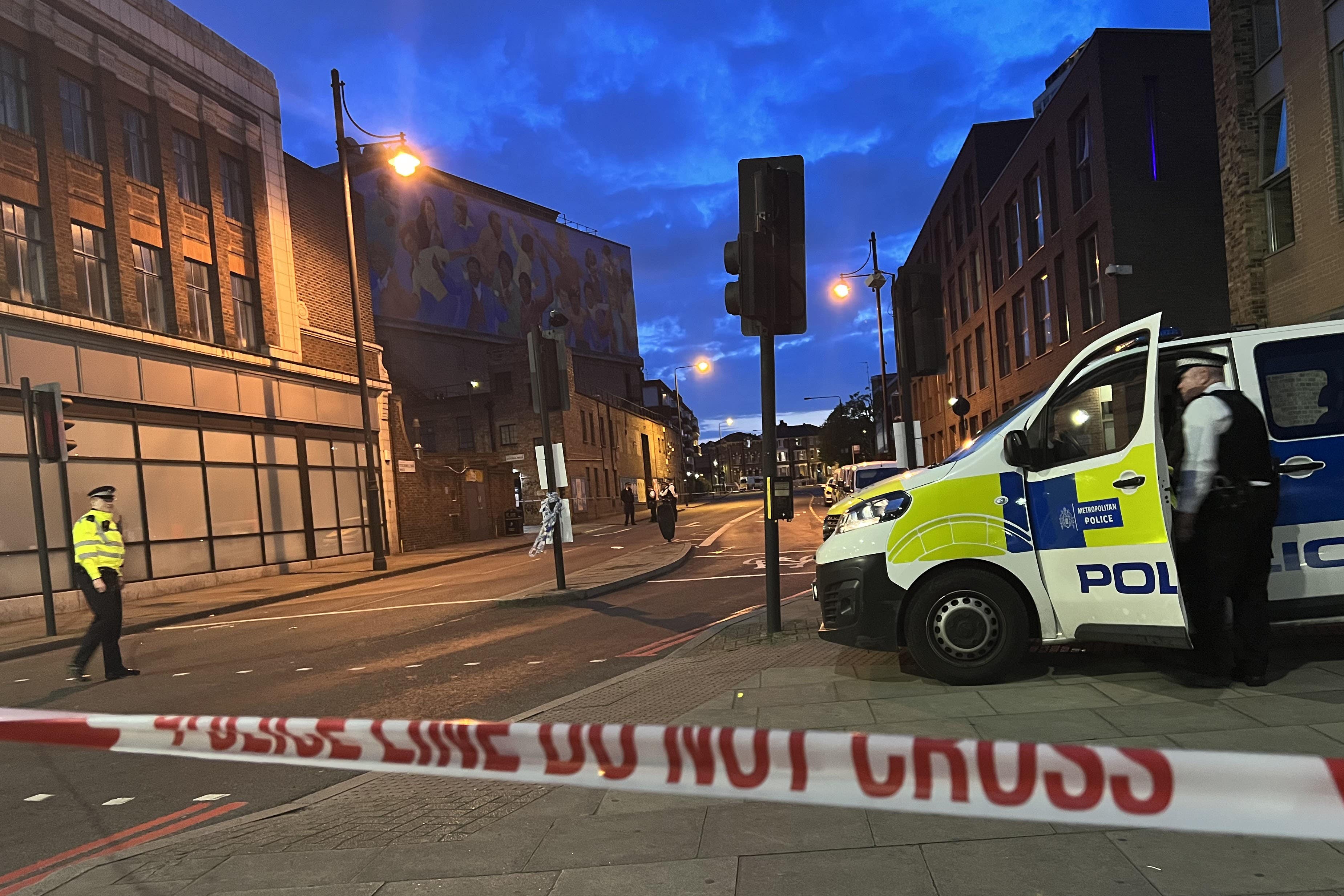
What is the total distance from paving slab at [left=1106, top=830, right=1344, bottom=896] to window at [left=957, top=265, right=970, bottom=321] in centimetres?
3597

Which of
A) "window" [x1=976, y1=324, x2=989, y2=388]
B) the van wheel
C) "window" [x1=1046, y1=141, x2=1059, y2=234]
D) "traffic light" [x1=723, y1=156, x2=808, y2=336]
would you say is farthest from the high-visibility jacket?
"window" [x1=976, y1=324, x2=989, y2=388]

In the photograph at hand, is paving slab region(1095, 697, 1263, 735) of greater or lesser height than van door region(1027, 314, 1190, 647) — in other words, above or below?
below

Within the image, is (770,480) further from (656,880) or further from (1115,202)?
(1115,202)

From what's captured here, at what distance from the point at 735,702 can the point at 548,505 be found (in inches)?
357

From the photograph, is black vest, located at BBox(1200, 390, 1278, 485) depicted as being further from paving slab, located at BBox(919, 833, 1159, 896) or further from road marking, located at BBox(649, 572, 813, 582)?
road marking, located at BBox(649, 572, 813, 582)

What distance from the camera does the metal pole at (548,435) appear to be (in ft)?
43.1

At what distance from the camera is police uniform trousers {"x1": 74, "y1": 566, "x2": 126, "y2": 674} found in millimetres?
8789

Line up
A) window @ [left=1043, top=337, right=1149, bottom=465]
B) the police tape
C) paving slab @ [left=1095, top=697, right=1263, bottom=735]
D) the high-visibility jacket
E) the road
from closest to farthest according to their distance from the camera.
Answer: the police tape, paving slab @ [left=1095, top=697, right=1263, bottom=735], the road, window @ [left=1043, top=337, right=1149, bottom=465], the high-visibility jacket

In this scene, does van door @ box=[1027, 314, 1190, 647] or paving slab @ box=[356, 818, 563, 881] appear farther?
van door @ box=[1027, 314, 1190, 647]

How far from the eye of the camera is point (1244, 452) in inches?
188

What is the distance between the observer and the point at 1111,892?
2826mm

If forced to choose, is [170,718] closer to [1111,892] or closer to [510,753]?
[510,753]

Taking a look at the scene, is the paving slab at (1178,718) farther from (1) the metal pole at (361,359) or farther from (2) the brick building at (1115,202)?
(1) the metal pole at (361,359)

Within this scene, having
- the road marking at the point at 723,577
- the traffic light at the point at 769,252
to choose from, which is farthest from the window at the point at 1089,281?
the traffic light at the point at 769,252
